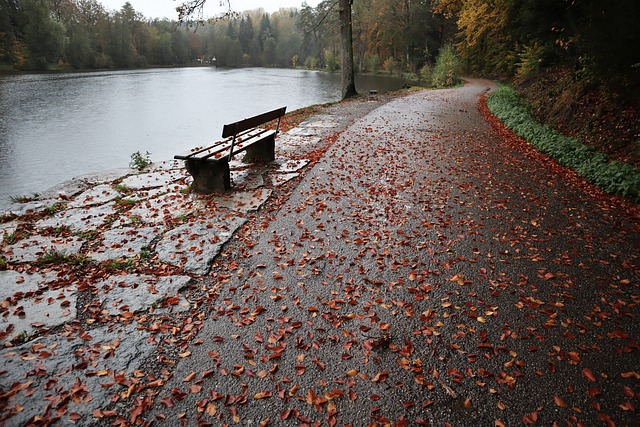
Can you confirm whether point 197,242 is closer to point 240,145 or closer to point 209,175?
point 209,175

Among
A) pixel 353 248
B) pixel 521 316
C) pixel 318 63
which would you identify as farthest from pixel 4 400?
pixel 318 63

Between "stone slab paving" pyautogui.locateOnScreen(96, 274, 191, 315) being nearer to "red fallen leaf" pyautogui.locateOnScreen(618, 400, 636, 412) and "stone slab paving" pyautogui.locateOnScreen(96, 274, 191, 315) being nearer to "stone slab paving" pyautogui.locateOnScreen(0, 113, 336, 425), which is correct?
"stone slab paving" pyautogui.locateOnScreen(0, 113, 336, 425)

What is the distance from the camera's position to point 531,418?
2.37 m

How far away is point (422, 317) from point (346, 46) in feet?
52.0

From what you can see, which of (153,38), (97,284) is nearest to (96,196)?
(97,284)

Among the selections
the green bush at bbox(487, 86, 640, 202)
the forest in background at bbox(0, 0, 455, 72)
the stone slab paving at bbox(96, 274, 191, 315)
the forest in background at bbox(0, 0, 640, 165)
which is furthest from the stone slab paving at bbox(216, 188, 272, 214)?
the forest in background at bbox(0, 0, 455, 72)

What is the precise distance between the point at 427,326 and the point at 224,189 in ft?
13.6

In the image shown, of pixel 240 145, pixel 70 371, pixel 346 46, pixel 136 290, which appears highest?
pixel 346 46

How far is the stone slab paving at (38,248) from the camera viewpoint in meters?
4.25

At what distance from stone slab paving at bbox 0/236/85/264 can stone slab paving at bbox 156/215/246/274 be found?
3.45 feet

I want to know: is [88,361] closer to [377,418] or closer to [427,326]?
[377,418]

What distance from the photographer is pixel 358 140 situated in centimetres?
967

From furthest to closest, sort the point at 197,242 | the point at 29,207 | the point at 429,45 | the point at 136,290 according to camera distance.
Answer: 1. the point at 429,45
2. the point at 29,207
3. the point at 197,242
4. the point at 136,290

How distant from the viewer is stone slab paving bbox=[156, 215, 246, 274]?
4.14 meters
